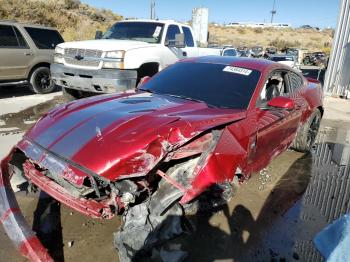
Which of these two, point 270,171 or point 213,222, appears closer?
point 213,222

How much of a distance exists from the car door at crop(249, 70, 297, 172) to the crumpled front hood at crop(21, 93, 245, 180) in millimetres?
426

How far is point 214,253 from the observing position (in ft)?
10.9

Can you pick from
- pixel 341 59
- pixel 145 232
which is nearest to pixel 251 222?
pixel 145 232

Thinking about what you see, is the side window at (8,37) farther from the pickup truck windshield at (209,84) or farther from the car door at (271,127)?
the car door at (271,127)

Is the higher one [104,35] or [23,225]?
[104,35]

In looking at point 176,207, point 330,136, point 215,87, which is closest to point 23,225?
point 176,207

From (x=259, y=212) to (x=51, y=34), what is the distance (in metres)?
8.71

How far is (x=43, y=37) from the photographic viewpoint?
10102mm

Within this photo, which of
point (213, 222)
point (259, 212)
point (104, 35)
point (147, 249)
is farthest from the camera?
point (104, 35)

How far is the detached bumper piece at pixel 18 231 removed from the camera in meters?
2.70

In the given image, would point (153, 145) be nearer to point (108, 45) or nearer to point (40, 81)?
point (108, 45)

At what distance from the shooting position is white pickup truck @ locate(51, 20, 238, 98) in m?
7.15

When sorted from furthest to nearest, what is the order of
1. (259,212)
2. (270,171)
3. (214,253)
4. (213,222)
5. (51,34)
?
(51,34) → (270,171) → (259,212) → (213,222) → (214,253)

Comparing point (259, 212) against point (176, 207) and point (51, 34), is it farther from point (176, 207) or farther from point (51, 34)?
point (51, 34)
